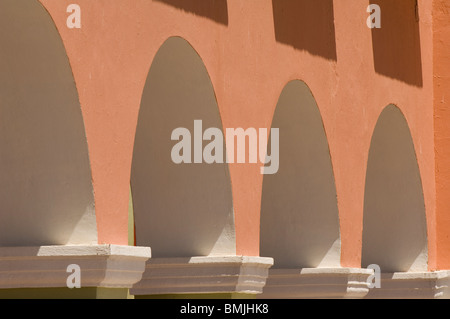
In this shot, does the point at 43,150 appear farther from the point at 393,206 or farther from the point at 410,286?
the point at 410,286

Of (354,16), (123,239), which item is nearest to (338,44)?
(354,16)

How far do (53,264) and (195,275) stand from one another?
6.02 ft

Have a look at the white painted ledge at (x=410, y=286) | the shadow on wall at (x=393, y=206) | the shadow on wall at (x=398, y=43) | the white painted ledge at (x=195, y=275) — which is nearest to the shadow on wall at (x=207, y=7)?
the white painted ledge at (x=195, y=275)

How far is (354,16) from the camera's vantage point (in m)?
11.3

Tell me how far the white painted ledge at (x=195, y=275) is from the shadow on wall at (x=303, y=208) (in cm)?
193

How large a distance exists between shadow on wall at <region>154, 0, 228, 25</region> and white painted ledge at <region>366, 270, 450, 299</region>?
457 cm

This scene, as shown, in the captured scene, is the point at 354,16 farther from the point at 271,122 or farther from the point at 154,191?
the point at 154,191

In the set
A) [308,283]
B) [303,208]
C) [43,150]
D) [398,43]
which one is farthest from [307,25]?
[43,150]

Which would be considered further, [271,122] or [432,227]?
[432,227]

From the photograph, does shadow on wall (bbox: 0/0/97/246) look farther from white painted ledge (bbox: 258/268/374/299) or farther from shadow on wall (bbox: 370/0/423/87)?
shadow on wall (bbox: 370/0/423/87)

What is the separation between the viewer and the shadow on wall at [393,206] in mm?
Result: 12242

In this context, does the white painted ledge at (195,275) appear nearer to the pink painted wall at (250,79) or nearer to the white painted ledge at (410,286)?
Answer: the pink painted wall at (250,79)
